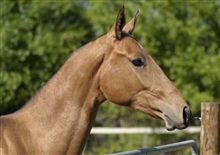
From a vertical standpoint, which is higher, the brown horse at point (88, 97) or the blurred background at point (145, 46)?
the brown horse at point (88, 97)

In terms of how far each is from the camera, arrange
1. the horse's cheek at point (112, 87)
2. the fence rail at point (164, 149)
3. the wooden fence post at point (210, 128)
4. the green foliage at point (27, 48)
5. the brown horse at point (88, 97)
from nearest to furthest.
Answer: the brown horse at point (88, 97), the horse's cheek at point (112, 87), the fence rail at point (164, 149), the wooden fence post at point (210, 128), the green foliage at point (27, 48)

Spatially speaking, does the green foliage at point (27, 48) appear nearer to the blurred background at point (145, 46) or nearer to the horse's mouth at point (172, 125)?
the blurred background at point (145, 46)

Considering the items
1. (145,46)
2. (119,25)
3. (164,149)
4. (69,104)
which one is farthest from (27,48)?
(69,104)

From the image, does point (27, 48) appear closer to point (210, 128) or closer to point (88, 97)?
point (210, 128)

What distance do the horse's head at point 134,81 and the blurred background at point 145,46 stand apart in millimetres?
7581

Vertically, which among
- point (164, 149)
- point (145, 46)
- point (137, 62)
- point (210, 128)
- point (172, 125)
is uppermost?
point (137, 62)

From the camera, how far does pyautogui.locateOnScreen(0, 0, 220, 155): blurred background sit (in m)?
12.2

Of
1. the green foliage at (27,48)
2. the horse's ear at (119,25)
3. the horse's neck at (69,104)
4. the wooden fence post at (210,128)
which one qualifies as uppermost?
the horse's ear at (119,25)

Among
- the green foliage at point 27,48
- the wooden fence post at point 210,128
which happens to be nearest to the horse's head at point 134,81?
the wooden fence post at point 210,128

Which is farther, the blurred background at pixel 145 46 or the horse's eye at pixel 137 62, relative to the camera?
the blurred background at pixel 145 46

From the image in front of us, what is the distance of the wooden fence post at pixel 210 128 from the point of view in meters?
5.98

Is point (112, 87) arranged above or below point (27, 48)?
above

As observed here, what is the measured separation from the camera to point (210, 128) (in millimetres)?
5984

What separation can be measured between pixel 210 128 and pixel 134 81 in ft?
7.38
